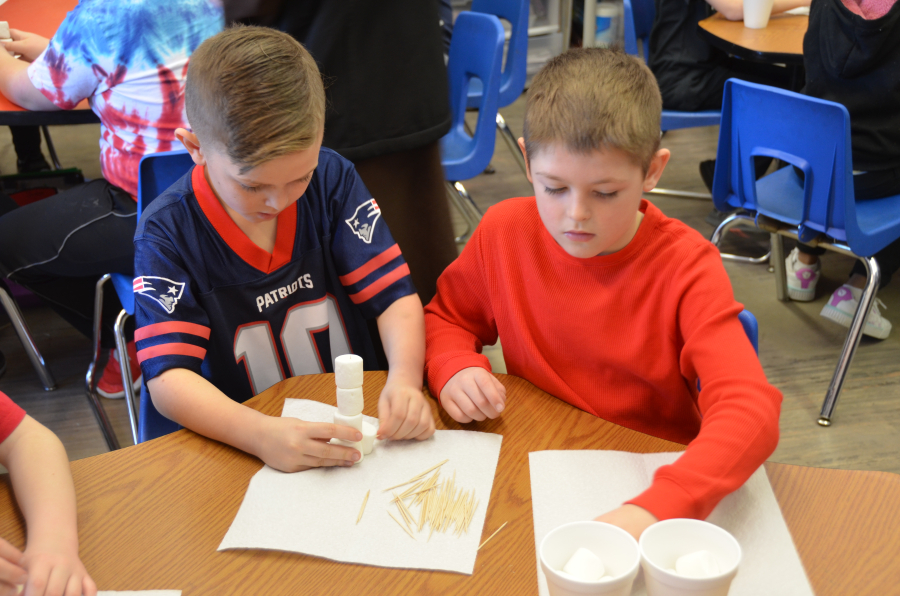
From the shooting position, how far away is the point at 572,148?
0.91m

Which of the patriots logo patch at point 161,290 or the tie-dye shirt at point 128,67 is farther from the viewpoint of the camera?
the tie-dye shirt at point 128,67

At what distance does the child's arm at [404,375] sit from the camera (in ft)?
2.91

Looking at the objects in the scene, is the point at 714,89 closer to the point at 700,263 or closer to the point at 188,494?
the point at 700,263

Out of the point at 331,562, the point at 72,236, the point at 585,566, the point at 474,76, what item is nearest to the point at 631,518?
the point at 585,566

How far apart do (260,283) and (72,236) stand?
910 millimetres

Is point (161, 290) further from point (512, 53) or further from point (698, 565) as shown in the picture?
point (512, 53)

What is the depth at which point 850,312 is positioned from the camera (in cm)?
249

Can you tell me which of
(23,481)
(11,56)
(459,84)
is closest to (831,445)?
(459,84)

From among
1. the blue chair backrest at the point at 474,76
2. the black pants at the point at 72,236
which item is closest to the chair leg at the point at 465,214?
the blue chair backrest at the point at 474,76

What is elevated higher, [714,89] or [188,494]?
[188,494]

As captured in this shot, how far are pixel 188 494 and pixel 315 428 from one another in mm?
156

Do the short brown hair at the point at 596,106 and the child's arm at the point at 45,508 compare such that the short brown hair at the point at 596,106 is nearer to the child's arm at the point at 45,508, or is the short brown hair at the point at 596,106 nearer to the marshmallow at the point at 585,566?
the marshmallow at the point at 585,566

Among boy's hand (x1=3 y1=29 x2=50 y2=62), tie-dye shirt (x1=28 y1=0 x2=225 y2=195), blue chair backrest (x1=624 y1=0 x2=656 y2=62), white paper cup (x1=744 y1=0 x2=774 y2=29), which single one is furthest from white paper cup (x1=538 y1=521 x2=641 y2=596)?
blue chair backrest (x1=624 y1=0 x2=656 y2=62)

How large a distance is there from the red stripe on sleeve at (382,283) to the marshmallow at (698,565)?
2.38 ft
